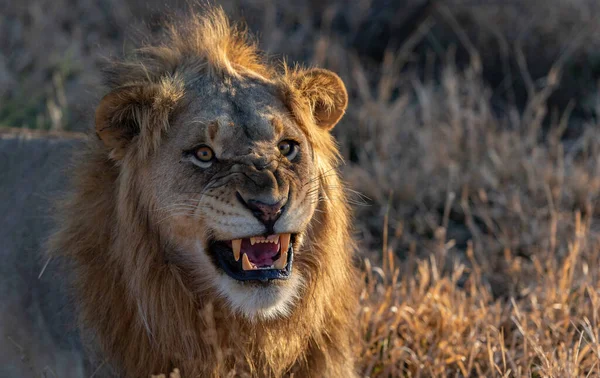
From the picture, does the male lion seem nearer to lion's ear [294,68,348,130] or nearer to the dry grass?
lion's ear [294,68,348,130]

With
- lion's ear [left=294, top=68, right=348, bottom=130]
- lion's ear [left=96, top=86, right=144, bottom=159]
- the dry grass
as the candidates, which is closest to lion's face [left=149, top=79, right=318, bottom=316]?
lion's ear [left=96, top=86, right=144, bottom=159]

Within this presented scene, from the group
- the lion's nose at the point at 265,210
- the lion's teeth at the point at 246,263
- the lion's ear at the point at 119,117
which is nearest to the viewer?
the lion's nose at the point at 265,210

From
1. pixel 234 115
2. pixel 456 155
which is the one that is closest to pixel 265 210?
pixel 234 115

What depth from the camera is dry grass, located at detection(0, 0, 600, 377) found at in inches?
169

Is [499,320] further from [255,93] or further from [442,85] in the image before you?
[442,85]

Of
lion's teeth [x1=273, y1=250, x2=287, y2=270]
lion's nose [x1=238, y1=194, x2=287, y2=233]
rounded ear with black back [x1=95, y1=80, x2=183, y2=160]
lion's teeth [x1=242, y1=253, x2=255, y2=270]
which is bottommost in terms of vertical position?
lion's teeth [x1=242, y1=253, x2=255, y2=270]

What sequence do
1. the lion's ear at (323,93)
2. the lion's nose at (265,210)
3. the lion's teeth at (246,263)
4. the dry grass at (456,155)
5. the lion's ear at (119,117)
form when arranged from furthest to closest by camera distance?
the dry grass at (456,155)
the lion's ear at (323,93)
the lion's ear at (119,117)
the lion's teeth at (246,263)
the lion's nose at (265,210)

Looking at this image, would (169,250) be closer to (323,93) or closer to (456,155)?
(323,93)

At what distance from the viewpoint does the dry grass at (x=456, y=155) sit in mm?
4301

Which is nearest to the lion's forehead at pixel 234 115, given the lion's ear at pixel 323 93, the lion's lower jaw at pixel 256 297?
the lion's ear at pixel 323 93

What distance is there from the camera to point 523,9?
7.92 m

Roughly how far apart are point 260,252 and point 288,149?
0.40 metres

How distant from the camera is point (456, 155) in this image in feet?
21.2

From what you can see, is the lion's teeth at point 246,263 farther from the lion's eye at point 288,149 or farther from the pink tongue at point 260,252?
the lion's eye at point 288,149
